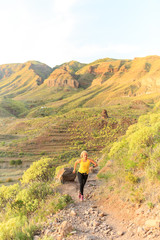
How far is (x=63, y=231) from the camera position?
12.5 feet

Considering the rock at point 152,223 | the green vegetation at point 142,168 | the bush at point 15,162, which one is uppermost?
the green vegetation at point 142,168

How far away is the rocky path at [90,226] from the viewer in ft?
11.9

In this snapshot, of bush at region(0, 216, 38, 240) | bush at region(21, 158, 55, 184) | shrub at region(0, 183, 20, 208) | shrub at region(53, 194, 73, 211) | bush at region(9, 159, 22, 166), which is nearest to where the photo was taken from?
bush at region(0, 216, 38, 240)

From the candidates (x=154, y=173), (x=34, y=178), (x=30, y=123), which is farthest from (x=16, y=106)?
(x=154, y=173)

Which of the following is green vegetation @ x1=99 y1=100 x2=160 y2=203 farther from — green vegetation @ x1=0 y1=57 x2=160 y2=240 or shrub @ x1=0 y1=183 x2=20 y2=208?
shrub @ x1=0 y1=183 x2=20 y2=208

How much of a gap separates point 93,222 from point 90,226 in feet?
0.41

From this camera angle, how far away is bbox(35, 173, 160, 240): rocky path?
364cm

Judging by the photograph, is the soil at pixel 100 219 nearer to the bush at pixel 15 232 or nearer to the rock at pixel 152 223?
the rock at pixel 152 223

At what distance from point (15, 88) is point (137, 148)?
14848 cm

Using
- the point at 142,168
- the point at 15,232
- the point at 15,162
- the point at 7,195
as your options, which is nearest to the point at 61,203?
the point at 15,232

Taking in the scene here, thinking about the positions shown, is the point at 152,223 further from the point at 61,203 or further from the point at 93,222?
the point at 61,203

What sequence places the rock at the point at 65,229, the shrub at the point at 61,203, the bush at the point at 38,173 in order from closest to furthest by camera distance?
the rock at the point at 65,229, the shrub at the point at 61,203, the bush at the point at 38,173

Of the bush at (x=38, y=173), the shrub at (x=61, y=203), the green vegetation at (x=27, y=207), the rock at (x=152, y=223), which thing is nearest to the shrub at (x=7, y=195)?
the green vegetation at (x=27, y=207)

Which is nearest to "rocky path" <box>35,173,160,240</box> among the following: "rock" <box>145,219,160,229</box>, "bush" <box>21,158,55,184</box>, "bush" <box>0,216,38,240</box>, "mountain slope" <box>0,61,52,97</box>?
"rock" <box>145,219,160,229</box>
